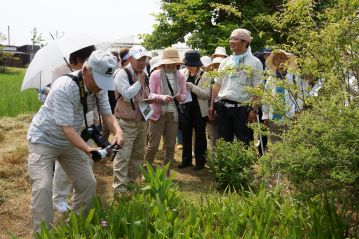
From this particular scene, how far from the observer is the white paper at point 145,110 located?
14.6ft

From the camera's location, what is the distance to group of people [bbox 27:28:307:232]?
295cm

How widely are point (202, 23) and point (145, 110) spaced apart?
34.2ft

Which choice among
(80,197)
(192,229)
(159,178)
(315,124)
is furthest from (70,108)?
(315,124)

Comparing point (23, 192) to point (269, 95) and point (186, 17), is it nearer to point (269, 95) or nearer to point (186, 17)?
point (269, 95)

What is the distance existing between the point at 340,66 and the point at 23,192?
3.45 metres

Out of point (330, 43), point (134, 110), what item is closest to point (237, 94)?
point (134, 110)

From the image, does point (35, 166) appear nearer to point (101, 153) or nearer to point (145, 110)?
point (101, 153)

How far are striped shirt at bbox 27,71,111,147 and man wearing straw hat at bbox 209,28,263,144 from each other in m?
1.77

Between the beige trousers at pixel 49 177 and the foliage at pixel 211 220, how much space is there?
0.59 ft

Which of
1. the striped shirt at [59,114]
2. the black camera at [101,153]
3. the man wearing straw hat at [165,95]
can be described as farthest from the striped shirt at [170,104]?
the black camera at [101,153]

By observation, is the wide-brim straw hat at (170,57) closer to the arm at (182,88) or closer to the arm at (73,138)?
the arm at (182,88)

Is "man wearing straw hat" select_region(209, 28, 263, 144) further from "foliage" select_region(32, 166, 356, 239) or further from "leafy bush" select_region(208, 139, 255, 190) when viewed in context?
"foliage" select_region(32, 166, 356, 239)

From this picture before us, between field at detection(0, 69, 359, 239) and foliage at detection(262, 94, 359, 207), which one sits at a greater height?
foliage at detection(262, 94, 359, 207)

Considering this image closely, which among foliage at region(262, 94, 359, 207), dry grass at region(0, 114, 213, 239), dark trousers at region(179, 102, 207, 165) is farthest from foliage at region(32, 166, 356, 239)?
dark trousers at region(179, 102, 207, 165)
